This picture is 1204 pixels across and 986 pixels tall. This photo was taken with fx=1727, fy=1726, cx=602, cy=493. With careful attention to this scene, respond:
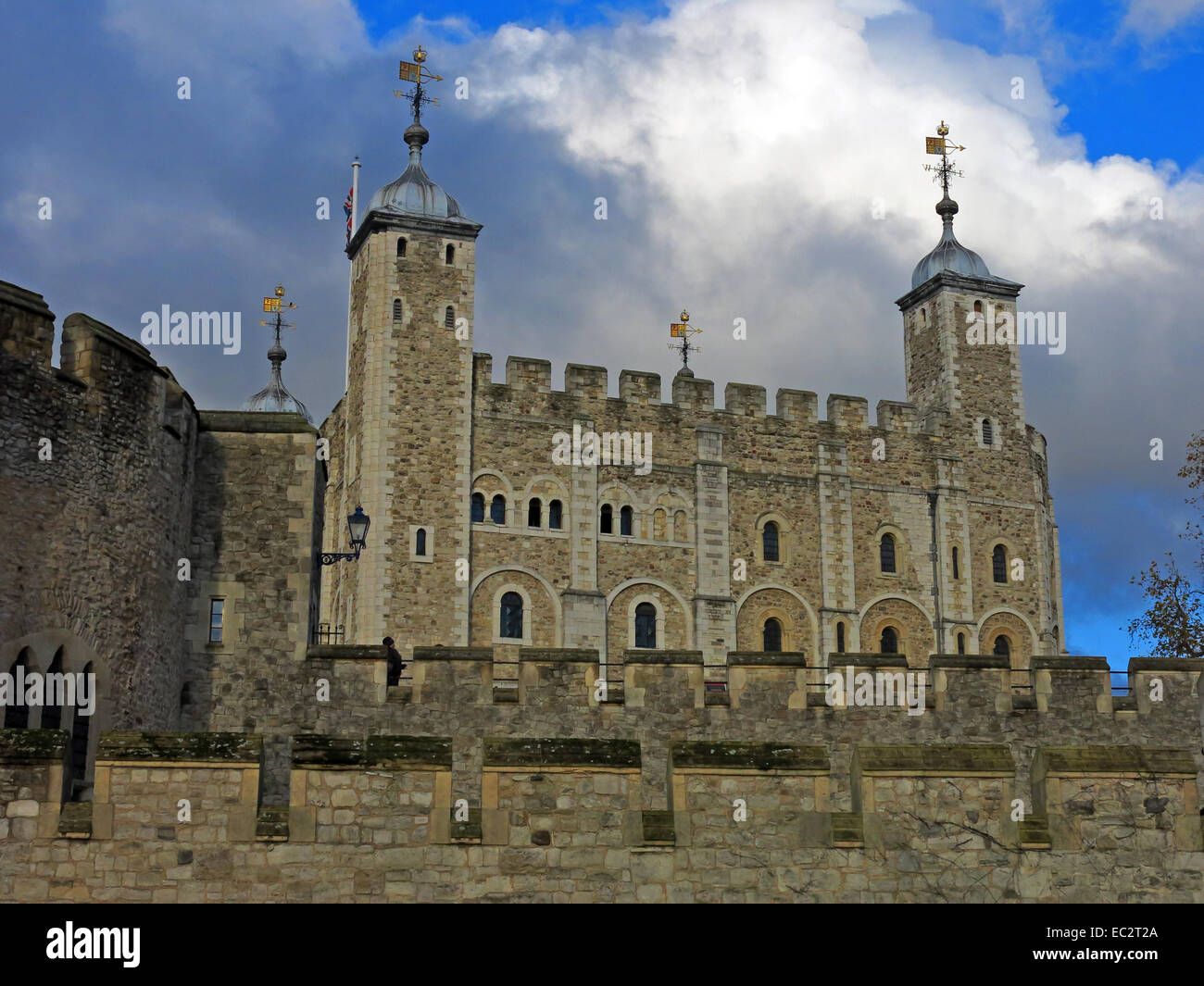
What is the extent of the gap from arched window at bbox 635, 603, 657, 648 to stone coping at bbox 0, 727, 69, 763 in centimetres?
3755

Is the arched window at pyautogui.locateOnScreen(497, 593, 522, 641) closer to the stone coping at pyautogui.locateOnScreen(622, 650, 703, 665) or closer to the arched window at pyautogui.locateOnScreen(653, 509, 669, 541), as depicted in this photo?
the arched window at pyautogui.locateOnScreen(653, 509, 669, 541)

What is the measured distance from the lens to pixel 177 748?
11273 millimetres

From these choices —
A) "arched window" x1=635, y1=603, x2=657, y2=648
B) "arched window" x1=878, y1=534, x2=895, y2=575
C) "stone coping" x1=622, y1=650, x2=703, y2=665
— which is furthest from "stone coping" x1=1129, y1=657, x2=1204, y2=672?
"arched window" x1=878, y1=534, x2=895, y2=575

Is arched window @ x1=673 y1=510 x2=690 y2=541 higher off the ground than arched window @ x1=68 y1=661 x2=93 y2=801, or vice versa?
arched window @ x1=673 y1=510 x2=690 y2=541

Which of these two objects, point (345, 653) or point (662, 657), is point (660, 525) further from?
point (662, 657)

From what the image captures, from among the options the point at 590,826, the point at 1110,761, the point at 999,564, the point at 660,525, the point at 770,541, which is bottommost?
the point at 590,826

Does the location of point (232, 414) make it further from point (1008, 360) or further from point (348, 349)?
point (1008, 360)

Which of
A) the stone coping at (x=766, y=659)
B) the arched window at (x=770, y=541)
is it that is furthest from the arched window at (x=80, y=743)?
the arched window at (x=770, y=541)

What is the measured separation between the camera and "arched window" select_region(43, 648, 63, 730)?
46.8 ft

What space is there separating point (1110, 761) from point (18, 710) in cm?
846

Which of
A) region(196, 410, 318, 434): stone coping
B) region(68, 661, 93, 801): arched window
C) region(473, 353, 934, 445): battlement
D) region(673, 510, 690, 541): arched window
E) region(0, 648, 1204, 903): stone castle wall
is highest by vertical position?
region(473, 353, 934, 445): battlement

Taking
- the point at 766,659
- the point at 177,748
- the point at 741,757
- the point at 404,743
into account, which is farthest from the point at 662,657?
the point at 177,748

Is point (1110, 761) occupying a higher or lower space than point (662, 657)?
lower

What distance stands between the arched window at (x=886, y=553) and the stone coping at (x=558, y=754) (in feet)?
136
